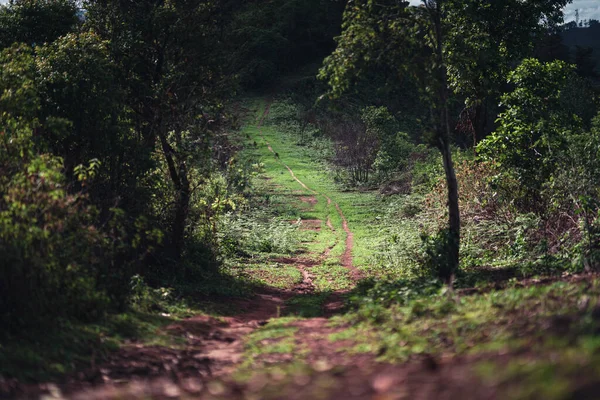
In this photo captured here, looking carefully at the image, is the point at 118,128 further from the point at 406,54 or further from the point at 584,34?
the point at 584,34

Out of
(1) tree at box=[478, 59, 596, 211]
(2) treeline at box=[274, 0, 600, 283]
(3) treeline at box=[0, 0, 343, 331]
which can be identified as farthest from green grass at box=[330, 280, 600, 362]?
(1) tree at box=[478, 59, 596, 211]

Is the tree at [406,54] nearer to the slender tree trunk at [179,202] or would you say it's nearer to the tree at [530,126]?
the slender tree trunk at [179,202]

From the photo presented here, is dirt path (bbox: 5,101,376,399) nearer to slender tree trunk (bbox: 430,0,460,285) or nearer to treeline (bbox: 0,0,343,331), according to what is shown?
treeline (bbox: 0,0,343,331)

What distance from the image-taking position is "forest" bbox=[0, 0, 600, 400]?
18.8ft

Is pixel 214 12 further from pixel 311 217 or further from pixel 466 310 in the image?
pixel 311 217

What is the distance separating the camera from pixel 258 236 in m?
21.2

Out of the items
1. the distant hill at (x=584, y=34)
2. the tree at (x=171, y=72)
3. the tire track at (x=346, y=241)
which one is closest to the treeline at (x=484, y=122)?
the tire track at (x=346, y=241)

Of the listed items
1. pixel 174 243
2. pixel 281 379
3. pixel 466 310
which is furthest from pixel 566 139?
pixel 281 379

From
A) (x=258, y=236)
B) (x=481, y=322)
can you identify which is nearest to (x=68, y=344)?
(x=481, y=322)

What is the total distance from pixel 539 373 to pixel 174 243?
35.7 feet

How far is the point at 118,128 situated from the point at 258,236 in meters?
9.81

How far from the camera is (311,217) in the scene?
87.4 feet

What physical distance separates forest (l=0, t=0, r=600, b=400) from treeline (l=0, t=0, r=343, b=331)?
0.17 ft

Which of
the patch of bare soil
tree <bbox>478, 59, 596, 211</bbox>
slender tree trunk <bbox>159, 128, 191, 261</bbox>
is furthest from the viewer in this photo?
the patch of bare soil
